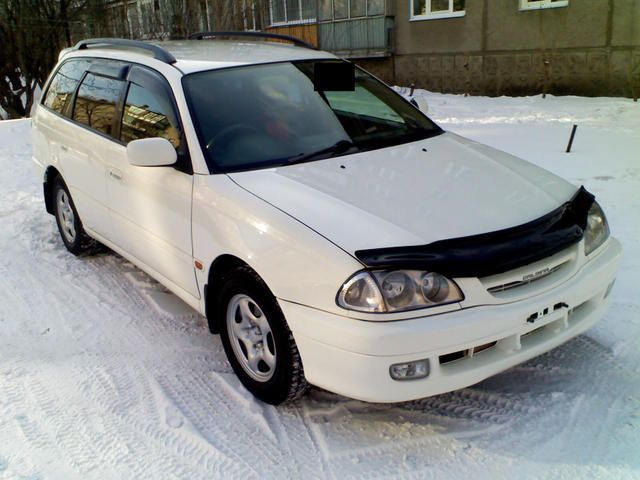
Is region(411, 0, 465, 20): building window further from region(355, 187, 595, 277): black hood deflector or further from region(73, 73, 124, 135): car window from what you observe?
region(355, 187, 595, 277): black hood deflector

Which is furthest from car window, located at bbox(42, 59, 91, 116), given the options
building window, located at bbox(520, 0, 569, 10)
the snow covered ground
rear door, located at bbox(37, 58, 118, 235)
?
building window, located at bbox(520, 0, 569, 10)

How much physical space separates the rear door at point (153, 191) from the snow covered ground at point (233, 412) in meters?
0.49

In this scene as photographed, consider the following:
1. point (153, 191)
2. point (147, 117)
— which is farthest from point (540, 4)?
point (153, 191)

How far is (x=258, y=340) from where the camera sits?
307 centimetres

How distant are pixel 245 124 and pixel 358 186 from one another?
881 millimetres

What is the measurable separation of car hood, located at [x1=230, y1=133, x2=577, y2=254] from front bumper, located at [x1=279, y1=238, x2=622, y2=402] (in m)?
0.35

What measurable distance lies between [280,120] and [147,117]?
87cm

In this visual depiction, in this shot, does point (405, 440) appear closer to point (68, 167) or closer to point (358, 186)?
point (358, 186)

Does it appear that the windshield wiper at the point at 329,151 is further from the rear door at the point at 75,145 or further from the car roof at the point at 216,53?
the rear door at the point at 75,145

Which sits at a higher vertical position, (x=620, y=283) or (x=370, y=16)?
(x=370, y=16)

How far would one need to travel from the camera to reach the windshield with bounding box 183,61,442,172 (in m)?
3.38

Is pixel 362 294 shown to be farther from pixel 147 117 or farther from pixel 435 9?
pixel 435 9

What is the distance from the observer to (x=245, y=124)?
349 centimetres

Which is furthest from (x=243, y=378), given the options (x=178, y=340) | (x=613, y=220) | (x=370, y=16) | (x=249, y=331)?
(x=370, y=16)
